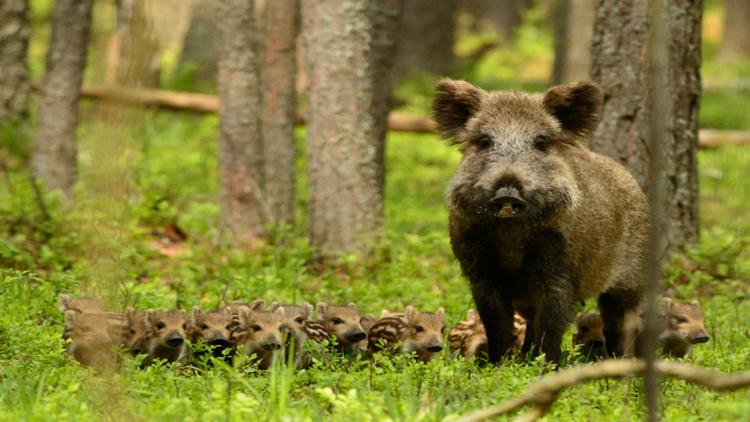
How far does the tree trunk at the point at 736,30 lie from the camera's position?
30.8 meters

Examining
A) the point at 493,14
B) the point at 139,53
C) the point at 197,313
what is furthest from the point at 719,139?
the point at 139,53

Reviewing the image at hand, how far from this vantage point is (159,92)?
19328 mm

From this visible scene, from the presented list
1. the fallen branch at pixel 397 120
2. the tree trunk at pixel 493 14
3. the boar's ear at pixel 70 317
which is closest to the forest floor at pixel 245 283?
the boar's ear at pixel 70 317

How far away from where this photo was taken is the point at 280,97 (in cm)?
1323

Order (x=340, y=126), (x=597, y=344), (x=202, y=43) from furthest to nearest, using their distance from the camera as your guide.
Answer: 1. (x=202, y=43)
2. (x=340, y=126)
3. (x=597, y=344)

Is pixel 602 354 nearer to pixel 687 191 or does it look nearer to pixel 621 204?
pixel 621 204

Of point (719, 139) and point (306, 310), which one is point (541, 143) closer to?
point (306, 310)

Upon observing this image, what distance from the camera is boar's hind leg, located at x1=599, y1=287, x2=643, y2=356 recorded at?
320 inches

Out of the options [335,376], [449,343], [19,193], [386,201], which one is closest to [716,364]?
[449,343]

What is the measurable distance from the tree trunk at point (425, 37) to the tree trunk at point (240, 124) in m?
12.9

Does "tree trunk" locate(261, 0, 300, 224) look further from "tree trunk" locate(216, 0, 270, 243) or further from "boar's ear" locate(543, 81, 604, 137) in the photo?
"boar's ear" locate(543, 81, 604, 137)

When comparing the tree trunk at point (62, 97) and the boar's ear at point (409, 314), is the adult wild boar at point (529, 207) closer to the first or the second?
the boar's ear at point (409, 314)

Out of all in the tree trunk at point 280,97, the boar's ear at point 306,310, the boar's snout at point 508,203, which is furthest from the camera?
the tree trunk at point 280,97

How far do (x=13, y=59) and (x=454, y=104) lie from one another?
896 cm
